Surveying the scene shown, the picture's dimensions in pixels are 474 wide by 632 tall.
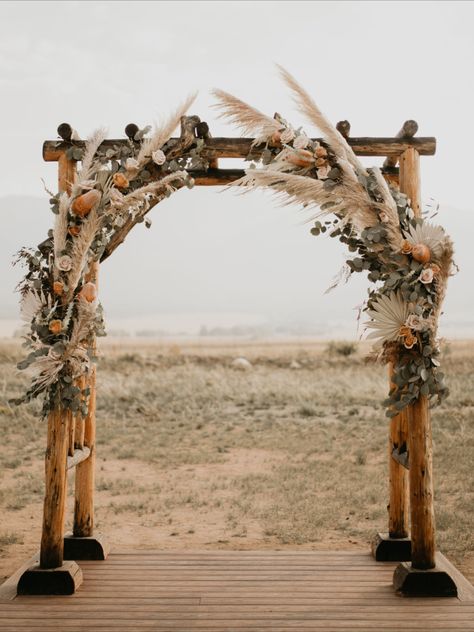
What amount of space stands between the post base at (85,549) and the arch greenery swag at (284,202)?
0.70 m

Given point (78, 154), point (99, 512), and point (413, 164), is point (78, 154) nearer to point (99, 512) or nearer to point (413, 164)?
point (413, 164)

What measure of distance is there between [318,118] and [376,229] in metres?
0.87

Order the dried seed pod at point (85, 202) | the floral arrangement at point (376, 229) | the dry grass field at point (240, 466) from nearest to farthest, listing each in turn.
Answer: the floral arrangement at point (376, 229), the dried seed pod at point (85, 202), the dry grass field at point (240, 466)

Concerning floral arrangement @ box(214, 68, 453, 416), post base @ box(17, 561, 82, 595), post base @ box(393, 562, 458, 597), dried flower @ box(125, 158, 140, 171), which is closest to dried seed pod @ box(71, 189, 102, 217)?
dried flower @ box(125, 158, 140, 171)

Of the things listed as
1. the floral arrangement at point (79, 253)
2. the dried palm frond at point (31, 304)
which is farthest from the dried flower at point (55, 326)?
the dried palm frond at point (31, 304)

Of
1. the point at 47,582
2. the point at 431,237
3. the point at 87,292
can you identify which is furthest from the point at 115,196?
the point at 47,582

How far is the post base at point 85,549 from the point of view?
541 cm

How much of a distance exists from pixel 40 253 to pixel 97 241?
0.40 m

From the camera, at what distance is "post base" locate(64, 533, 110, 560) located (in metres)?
5.41

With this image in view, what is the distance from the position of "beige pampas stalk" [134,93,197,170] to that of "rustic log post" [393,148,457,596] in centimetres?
253

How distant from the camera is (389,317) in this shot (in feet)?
15.5

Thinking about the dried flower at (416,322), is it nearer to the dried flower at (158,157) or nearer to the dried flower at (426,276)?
the dried flower at (426,276)

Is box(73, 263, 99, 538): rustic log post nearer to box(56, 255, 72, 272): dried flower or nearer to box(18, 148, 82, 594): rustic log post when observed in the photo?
box(18, 148, 82, 594): rustic log post

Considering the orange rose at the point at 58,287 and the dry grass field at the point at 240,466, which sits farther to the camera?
the dry grass field at the point at 240,466
